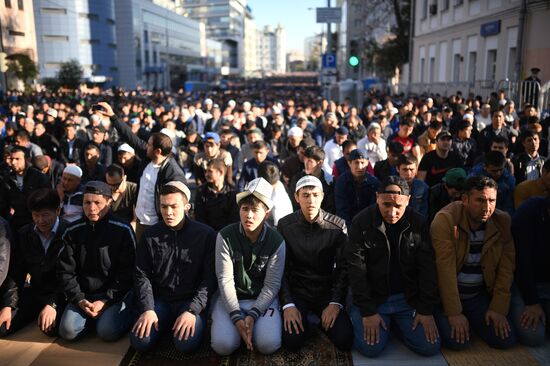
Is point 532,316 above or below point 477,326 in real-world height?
above

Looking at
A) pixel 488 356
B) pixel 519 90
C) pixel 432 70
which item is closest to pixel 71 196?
pixel 488 356

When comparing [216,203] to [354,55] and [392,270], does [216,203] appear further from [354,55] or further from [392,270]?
[354,55]

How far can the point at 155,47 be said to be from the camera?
88312mm

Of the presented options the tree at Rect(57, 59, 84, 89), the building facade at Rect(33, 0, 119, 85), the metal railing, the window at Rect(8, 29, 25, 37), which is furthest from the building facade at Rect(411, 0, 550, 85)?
the building facade at Rect(33, 0, 119, 85)

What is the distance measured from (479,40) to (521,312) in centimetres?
2148

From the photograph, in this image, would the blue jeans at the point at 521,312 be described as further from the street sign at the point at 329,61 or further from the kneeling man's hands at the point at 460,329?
the street sign at the point at 329,61

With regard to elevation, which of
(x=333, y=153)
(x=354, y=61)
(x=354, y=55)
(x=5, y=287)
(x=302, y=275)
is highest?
(x=354, y=55)

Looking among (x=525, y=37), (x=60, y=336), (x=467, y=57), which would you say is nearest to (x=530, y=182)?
(x=60, y=336)

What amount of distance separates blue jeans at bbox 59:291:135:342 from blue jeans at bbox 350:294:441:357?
2161 mm

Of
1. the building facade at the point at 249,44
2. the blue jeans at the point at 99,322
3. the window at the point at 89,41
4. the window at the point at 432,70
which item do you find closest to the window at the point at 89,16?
the window at the point at 89,41

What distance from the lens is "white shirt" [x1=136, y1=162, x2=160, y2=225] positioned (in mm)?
6031

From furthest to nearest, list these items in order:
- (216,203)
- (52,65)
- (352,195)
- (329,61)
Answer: (52,65), (329,61), (352,195), (216,203)

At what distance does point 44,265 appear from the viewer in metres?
4.74

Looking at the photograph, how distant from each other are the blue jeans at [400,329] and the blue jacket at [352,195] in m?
1.79
